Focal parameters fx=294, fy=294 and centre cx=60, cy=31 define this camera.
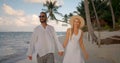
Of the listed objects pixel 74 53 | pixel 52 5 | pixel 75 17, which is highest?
pixel 52 5

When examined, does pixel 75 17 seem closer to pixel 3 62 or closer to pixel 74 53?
pixel 74 53

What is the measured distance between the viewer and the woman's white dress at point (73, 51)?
4.57 m

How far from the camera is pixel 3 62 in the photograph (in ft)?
41.5

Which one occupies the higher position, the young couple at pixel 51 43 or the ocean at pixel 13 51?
the young couple at pixel 51 43

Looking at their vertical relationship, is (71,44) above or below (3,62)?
above

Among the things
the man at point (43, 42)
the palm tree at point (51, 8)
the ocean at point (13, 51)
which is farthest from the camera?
the palm tree at point (51, 8)

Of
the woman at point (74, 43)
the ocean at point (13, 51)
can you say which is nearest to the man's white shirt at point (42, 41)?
the woman at point (74, 43)

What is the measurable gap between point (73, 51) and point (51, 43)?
0.40 m

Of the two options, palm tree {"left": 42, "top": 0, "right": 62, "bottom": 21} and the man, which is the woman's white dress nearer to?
the man

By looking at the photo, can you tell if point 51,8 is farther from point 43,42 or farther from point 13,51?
point 43,42

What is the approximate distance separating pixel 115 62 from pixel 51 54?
13.7 ft

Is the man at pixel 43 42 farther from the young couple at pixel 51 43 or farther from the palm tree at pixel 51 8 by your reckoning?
the palm tree at pixel 51 8

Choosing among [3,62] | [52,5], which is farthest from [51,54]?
[52,5]

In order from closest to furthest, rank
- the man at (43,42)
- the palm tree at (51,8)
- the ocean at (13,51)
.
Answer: the man at (43,42) → the ocean at (13,51) → the palm tree at (51,8)
